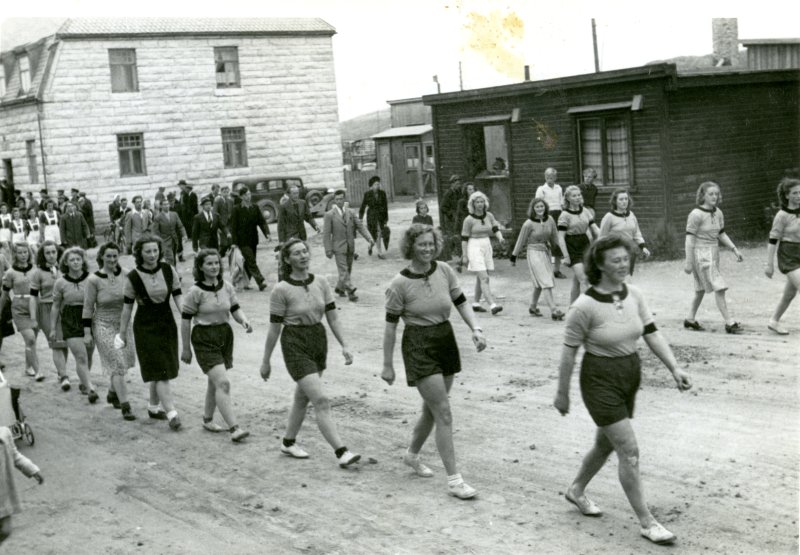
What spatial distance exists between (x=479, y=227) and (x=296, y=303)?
6952 millimetres

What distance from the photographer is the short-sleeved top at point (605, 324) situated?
20.2ft

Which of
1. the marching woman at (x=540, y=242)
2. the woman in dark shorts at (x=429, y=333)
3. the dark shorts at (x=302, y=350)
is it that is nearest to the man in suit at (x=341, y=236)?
the marching woman at (x=540, y=242)

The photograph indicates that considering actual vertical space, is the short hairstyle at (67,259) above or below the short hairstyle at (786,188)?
below

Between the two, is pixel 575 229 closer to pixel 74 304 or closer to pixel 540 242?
pixel 540 242

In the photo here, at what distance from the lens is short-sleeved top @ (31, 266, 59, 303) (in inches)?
480

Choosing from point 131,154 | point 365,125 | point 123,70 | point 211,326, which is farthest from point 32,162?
point 365,125

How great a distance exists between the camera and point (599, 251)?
6207 mm

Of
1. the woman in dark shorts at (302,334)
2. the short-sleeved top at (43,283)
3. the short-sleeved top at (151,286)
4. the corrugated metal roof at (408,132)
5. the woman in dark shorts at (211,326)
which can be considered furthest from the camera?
the corrugated metal roof at (408,132)

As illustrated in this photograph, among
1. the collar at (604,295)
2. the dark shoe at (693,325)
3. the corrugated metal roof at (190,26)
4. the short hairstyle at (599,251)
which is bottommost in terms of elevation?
the dark shoe at (693,325)

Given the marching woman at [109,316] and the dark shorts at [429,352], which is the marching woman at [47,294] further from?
the dark shorts at [429,352]

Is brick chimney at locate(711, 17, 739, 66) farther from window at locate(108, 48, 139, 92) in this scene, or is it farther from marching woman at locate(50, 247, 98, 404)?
marching woman at locate(50, 247, 98, 404)

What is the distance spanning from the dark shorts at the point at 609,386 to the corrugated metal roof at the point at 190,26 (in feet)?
106

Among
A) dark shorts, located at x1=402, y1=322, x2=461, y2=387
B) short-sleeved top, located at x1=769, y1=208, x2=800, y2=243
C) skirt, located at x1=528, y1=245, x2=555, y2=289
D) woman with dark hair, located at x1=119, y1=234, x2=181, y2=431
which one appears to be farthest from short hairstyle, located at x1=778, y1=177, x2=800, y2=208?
woman with dark hair, located at x1=119, y1=234, x2=181, y2=431

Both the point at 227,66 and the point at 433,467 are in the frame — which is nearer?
the point at 433,467
